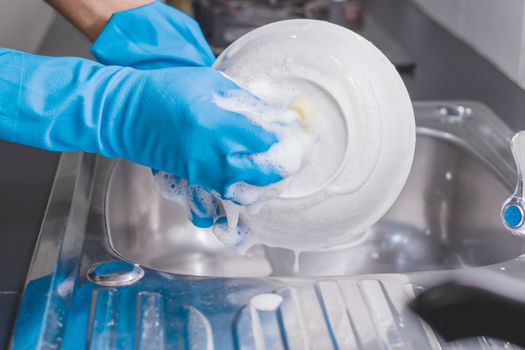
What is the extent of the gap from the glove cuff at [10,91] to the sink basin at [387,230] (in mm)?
373

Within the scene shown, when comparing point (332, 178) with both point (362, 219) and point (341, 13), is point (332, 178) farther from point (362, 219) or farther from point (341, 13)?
point (341, 13)

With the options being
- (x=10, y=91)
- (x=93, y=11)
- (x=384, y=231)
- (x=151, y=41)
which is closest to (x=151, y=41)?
(x=151, y=41)

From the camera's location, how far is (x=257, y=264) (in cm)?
144

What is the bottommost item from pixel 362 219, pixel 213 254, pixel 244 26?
pixel 213 254

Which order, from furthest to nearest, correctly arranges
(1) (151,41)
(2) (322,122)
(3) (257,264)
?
(3) (257,264) < (1) (151,41) < (2) (322,122)

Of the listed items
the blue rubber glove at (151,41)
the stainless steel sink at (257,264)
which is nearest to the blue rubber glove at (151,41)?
the blue rubber glove at (151,41)

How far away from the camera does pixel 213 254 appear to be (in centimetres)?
146

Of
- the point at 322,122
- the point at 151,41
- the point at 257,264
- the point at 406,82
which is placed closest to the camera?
the point at 322,122

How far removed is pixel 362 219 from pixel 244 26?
1182mm

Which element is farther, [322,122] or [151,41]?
[151,41]

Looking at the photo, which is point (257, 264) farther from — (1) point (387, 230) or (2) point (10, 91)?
(2) point (10, 91)

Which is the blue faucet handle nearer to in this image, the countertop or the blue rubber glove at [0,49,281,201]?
the blue rubber glove at [0,49,281,201]

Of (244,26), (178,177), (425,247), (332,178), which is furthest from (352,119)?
(244,26)

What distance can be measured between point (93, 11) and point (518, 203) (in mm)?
801
